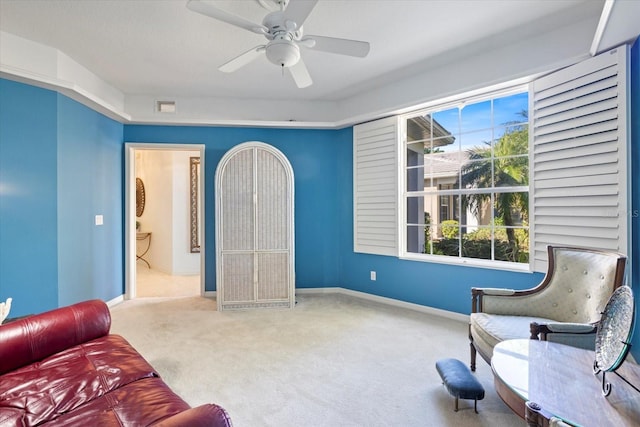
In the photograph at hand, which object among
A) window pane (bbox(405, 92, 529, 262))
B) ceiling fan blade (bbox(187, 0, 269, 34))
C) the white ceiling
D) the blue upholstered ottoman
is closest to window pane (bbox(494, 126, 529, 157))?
window pane (bbox(405, 92, 529, 262))

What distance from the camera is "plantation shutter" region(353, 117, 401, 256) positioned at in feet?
13.3

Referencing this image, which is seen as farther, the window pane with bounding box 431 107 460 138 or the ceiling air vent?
the ceiling air vent

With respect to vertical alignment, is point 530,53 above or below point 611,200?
above

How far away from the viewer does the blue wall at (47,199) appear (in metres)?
2.92

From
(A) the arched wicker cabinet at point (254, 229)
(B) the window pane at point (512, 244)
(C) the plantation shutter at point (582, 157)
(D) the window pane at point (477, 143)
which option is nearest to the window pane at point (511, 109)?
(D) the window pane at point (477, 143)

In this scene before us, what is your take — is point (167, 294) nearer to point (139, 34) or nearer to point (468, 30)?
point (139, 34)

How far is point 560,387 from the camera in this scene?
1.33 m

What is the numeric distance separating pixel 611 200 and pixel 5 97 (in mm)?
5057

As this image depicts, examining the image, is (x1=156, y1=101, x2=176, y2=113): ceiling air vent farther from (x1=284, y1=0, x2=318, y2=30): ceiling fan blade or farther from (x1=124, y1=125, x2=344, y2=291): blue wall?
(x1=284, y1=0, x2=318, y2=30): ceiling fan blade

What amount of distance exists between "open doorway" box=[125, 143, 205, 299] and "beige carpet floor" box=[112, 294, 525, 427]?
76.3 inches

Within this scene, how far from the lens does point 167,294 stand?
4.75 meters

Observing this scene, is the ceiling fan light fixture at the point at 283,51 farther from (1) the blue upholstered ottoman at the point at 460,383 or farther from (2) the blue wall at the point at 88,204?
(2) the blue wall at the point at 88,204

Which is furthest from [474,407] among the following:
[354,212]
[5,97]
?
[5,97]

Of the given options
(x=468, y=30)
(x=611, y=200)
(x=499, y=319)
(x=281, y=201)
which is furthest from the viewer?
(x=281, y=201)
